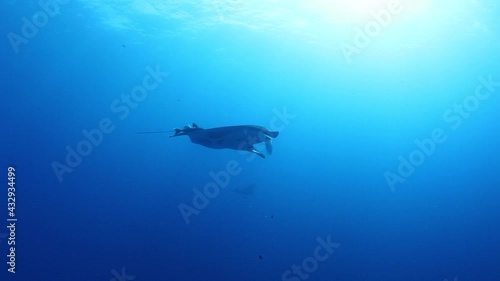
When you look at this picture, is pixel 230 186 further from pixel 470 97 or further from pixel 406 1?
pixel 470 97

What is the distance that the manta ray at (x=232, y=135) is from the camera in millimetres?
9117

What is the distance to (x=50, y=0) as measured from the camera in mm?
22234

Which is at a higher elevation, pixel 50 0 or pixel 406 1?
pixel 50 0

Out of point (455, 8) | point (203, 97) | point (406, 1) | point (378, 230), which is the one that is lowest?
point (378, 230)

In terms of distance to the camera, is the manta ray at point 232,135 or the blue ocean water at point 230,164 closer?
the manta ray at point 232,135

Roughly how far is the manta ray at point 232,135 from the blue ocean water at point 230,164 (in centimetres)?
510

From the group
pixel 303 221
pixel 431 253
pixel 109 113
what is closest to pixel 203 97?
pixel 109 113

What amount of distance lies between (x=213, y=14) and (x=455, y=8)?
14017 mm

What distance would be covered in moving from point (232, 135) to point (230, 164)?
14.7 meters

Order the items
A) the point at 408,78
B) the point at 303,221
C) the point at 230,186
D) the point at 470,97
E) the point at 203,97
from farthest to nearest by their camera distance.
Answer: the point at 203,97, the point at 470,97, the point at 408,78, the point at 230,186, the point at 303,221

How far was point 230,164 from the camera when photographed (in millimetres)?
23734

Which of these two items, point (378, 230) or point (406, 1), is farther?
point (378, 230)

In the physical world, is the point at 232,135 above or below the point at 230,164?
below

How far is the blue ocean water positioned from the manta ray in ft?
16.7
